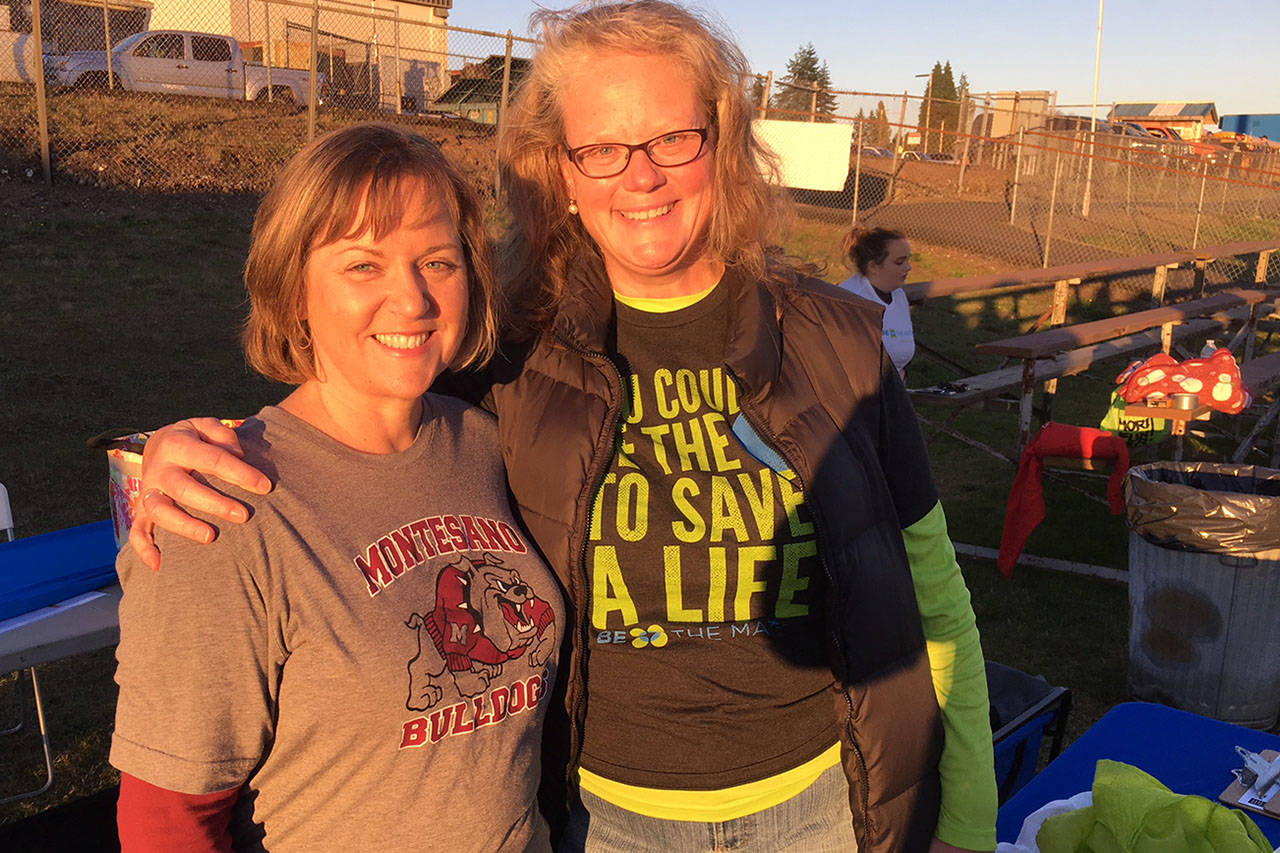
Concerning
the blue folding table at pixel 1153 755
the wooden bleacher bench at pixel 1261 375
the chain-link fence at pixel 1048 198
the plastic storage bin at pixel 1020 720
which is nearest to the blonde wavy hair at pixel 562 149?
the blue folding table at pixel 1153 755

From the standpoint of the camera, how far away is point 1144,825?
1.88 m

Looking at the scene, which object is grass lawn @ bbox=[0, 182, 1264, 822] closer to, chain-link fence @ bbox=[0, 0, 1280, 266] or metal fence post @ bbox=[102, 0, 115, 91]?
chain-link fence @ bbox=[0, 0, 1280, 266]

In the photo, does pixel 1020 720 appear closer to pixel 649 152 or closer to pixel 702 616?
pixel 702 616

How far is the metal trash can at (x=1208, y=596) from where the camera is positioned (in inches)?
167

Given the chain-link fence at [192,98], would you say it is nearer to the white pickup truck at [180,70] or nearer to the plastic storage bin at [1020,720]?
the white pickup truck at [180,70]

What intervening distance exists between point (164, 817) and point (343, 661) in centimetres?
28

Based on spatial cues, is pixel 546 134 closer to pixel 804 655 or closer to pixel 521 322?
pixel 521 322

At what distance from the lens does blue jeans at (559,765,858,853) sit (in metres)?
1.65

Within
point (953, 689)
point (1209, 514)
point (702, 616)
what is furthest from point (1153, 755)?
point (1209, 514)

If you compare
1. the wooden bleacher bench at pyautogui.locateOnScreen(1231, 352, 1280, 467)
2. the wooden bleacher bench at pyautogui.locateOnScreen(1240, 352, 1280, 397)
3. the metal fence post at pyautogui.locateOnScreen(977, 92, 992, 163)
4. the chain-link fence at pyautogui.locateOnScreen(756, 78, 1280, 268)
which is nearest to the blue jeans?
the wooden bleacher bench at pyautogui.locateOnScreen(1231, 352, 1280, 467)

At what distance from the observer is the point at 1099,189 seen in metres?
18.9

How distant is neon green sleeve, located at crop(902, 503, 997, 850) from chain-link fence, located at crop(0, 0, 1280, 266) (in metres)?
8.00

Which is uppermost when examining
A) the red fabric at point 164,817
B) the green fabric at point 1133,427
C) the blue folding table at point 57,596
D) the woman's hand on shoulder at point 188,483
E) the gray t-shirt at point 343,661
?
the woman's hand on shoulder at point 188,483

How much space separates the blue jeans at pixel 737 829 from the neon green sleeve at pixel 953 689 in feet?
0.71
